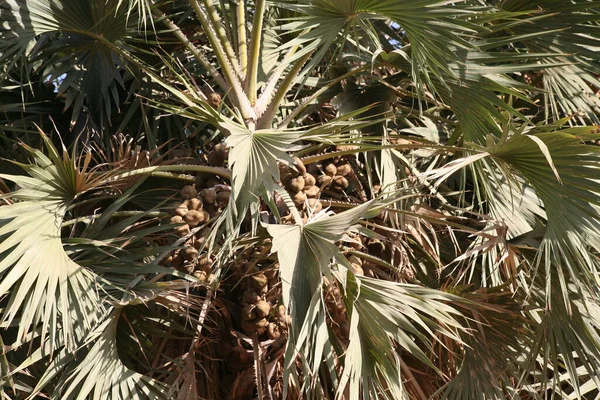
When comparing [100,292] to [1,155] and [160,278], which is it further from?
[1,155]

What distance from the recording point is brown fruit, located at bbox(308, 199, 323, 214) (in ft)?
10.5

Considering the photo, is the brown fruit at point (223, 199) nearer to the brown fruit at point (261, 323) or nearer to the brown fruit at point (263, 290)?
the brown fruit at point (263, 290)

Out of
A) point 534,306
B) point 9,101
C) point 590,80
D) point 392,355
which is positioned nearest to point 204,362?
point 392,355

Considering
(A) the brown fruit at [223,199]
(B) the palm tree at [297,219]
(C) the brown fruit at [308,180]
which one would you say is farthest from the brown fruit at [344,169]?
(A) the brown fruit at [223,199]

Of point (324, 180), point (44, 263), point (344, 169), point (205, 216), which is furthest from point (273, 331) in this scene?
point (44, 263)

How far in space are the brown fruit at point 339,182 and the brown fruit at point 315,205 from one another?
0.33m

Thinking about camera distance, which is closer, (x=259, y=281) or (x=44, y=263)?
(x=44, y=263)

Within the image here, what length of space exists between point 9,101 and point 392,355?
7.06ft

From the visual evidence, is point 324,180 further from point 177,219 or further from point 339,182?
point 177,219

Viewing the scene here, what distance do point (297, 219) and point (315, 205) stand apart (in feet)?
0.61

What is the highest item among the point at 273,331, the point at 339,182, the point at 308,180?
the point at 308,180

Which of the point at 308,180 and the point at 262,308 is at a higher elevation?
the point at 308,180

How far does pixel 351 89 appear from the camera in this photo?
3791mm

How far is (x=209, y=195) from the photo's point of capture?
325cm
